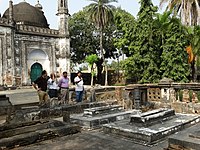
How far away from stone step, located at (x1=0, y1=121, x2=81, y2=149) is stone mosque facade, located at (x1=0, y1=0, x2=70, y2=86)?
20818mm

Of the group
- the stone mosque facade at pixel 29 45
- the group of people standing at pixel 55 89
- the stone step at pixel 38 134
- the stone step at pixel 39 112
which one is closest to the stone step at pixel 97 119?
the stone step at pixel 38 134

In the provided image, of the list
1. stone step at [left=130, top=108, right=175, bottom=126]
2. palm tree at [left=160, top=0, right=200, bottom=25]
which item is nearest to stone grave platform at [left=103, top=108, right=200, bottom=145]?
stone step at [left=130, top=108, right=175, bottom=126]

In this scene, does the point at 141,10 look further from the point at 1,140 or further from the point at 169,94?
the point at 1,140

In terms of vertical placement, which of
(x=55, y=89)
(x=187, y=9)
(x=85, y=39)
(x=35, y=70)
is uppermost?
(x=85, y=39)

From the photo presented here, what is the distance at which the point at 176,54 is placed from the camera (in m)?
19.3

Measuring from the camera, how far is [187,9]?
682 inches

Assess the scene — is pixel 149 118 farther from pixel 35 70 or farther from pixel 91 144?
pixel 35 70

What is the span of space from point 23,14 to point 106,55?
44.1ft

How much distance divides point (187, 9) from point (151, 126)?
14702mm

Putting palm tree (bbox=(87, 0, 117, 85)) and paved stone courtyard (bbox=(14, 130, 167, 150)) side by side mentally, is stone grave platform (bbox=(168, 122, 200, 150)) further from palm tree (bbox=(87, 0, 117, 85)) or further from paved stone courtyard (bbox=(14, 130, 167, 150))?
palm tree (bbox=(87, 0, 117, 85))

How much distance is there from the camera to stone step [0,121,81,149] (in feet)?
13.4

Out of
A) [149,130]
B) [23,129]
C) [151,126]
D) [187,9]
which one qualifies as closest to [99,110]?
[151,126]

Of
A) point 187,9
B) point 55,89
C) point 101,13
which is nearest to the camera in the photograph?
point 55,89

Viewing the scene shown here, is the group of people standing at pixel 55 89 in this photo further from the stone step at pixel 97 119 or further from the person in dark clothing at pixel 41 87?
the stone step at pixel 97 119
